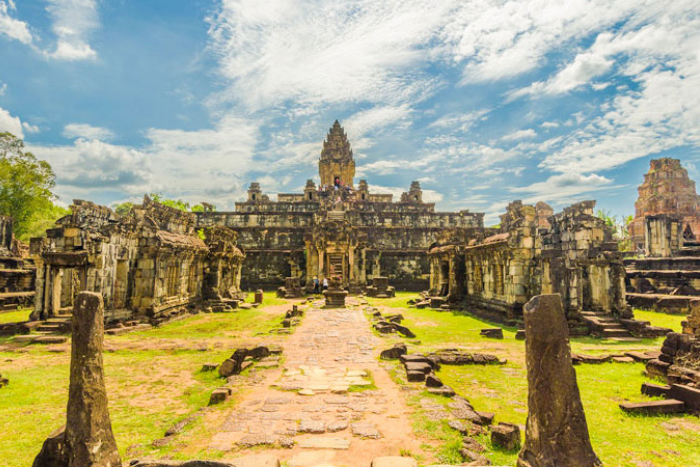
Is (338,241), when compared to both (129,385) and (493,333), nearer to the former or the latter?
(493,333)

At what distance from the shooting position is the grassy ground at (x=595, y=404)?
406 centimetres

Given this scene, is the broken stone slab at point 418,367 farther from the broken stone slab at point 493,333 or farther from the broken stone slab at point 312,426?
the broken stone slab at point 493,333

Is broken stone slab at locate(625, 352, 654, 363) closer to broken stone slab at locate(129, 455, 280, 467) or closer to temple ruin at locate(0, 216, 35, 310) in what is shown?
broken stone slab at locate(129, 455, 280, 467)

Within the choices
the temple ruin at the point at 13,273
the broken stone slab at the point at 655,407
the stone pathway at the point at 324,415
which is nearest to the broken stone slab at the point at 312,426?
the stone pathway at the point at 324,415

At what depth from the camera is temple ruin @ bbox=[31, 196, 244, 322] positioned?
12.0 m

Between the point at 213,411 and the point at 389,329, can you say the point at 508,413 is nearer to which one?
the point at 213,411

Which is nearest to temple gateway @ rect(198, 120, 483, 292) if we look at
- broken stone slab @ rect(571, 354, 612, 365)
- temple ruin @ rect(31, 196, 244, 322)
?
temple ruin @ rect(31, 196, 244, 322)

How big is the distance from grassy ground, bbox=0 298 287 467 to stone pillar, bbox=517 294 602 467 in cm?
376

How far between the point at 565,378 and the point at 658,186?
4644 centimetres

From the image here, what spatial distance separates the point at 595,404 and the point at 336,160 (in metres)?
45.6

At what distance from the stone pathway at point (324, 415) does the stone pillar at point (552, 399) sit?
5.03 feet

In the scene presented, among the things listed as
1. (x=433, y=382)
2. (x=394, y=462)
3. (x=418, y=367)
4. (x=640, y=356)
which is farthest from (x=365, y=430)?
(x=640, y=356)

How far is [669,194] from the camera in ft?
122

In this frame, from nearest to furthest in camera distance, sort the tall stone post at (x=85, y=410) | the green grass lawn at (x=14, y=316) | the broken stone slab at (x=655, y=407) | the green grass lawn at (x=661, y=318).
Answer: the tall stone post at (x=85, y=410), the broken stone slab at (x=655, y=407), the green grass lawn at (x=661, y=318), the green grass lawn at (x=14, y=316)
